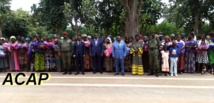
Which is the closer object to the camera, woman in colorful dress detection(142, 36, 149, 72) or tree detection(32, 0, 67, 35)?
woman in colorful dress detection(142, 36, 149, 72)

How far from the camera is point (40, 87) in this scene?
8.75 meters

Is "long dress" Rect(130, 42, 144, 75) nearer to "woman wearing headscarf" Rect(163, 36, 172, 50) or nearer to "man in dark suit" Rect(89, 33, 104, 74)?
"woman wearing headscarf" Rect(163, 36, 172, 50)

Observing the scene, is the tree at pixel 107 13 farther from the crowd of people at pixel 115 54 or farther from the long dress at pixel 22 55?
the long dress at pixel 22 55

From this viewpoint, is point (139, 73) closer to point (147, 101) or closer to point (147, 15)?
point (147, 101)

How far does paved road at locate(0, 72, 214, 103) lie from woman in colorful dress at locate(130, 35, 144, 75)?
840mm

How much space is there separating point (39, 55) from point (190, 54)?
6.54 m

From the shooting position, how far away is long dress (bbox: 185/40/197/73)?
1115 cm

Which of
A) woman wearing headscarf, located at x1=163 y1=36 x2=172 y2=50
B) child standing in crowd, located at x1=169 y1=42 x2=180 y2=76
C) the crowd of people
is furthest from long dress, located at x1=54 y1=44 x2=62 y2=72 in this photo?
child standing in crowd, located at x1=169 y1=42 x2=180 y2=76

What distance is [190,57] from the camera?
1133cm

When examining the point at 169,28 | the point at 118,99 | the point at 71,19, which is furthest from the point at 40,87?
the point at 169,28

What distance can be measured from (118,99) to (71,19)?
2259 centimetres

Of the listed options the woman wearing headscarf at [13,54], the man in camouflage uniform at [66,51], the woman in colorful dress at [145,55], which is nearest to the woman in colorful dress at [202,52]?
the woman in colorful dress at [145,55]

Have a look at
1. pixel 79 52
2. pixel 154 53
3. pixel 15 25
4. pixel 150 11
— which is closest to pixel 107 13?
pixel 150 11

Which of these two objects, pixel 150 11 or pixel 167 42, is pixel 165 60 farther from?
A: pixel 150 11
